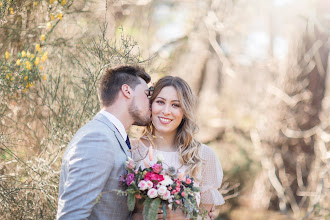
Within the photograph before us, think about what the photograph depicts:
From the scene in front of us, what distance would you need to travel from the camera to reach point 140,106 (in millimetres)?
3023

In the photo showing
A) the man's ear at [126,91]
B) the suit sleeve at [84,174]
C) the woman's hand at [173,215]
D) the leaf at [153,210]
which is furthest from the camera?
the man's ear at [126,91]

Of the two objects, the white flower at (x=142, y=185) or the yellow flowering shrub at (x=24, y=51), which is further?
the yellow flowering shrub at (x=24, y=51)

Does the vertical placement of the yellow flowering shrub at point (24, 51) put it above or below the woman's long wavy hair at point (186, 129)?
above

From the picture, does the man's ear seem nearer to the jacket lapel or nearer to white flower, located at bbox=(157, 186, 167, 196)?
the jacket lapel

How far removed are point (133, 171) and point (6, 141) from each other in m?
2.26

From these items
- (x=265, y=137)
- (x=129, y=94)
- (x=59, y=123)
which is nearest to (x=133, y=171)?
(x=129, y=94)

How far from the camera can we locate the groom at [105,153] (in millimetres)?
2287

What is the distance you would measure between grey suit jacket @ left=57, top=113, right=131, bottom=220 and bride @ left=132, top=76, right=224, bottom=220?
0.68 metres

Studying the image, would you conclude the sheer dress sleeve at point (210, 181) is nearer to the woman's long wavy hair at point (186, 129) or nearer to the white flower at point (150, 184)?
the woman's long wavy hair at point (186, 129)

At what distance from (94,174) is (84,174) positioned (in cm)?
6

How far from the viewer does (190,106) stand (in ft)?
11.3

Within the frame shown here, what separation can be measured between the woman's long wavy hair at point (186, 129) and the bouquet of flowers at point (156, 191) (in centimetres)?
70

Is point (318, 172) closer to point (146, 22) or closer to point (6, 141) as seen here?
point (146, 22)

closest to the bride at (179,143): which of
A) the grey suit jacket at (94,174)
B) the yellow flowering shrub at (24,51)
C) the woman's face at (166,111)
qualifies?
the woman's face at (166,111)
